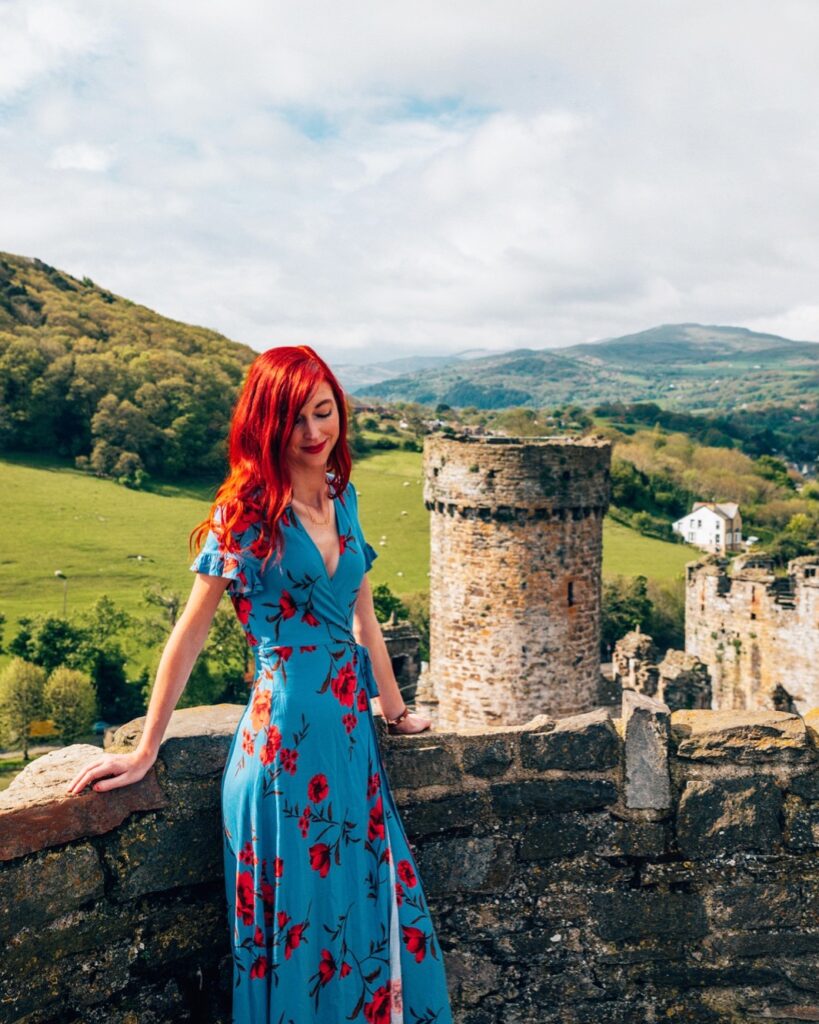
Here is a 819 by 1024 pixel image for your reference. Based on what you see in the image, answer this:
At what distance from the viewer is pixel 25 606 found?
41.1 metres

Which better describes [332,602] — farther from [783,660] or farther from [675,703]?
[783,660]

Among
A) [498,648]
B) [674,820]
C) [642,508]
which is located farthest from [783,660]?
[642,508]

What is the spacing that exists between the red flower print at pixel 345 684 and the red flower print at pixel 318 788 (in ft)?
0.85

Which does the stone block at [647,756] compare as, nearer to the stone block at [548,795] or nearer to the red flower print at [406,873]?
the stone block at [548,795]

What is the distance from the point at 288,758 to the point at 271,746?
68 millimetres

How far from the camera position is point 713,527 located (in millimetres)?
57594

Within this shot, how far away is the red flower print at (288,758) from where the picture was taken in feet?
9.81

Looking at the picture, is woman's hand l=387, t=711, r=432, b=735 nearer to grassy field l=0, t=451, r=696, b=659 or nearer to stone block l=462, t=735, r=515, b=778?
stone block l=462, t=735, r=515, b=778

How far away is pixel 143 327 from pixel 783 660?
72896 mm

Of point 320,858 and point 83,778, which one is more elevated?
point 83,778

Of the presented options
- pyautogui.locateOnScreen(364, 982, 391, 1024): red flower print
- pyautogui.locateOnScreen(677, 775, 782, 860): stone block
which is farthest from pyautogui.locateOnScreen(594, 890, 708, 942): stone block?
pyautogui.locateOnScreen(364, 982, 391, 1024): red flower print

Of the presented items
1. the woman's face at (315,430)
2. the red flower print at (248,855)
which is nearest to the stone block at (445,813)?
the red flower print at (248,855)

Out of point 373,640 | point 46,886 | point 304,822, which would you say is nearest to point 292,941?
point 304,822

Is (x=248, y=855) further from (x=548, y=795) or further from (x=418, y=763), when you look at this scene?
(x=548, y=795)
